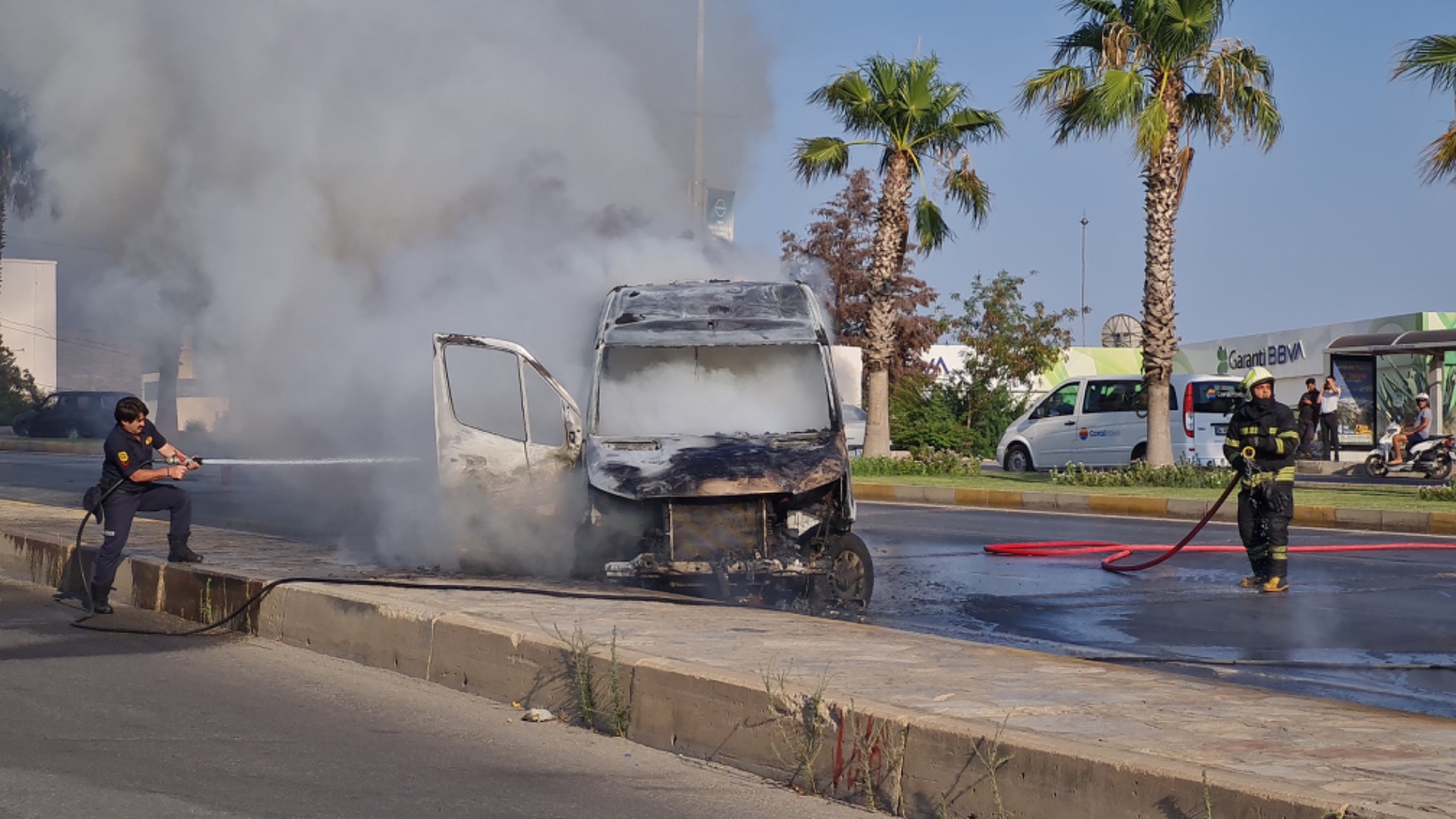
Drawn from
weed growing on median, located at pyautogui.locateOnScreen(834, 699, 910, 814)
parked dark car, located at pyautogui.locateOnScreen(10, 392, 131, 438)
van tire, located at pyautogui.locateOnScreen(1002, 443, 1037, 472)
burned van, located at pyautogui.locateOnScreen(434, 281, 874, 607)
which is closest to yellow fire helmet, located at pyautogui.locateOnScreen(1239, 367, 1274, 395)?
burned van, located at pyautogui.locateOnScreen(434, 281, 874, 607)

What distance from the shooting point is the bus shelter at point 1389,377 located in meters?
23.7

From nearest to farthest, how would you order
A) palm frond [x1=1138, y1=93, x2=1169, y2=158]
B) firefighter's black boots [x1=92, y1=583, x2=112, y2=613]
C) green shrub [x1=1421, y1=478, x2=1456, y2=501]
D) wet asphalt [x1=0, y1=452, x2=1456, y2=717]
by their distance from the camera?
wet asphalt [x1=0, y1=452, x2=1456, y2=717]
firefighter's black boots [x1=92, y1=583, x2=112, y2=613]
green shrub [x1=1421, y1=478, x2=1456, y2=501]
palm frond [x1=1138, y1=93, x2=1169, y2=158]

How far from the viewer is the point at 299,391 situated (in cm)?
1423

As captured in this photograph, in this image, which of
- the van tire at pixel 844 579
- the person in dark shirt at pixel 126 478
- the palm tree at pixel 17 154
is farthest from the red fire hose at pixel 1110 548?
the palm tree at pixel 17 154

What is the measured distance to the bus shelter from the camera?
77.9 ft

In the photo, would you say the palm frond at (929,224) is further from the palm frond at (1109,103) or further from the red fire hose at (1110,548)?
the red fire hose at (1110,548)

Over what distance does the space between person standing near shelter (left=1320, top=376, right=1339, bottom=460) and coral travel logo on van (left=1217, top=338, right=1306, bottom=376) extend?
30.9 feet

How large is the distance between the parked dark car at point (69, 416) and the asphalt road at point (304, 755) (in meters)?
35.0

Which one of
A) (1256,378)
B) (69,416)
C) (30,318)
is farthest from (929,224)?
(30,318)

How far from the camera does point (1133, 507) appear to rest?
17234 mm

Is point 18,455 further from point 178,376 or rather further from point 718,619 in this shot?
point 718,619

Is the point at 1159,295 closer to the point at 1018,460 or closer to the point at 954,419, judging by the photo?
the point at 1018,460

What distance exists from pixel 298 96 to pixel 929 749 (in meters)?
11.1

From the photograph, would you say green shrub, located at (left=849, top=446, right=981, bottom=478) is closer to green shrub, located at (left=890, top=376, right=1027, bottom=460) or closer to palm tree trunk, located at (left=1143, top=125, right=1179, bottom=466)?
palm tree trunk, located at (left=1143, top=125, right=1179, bottom=466)
